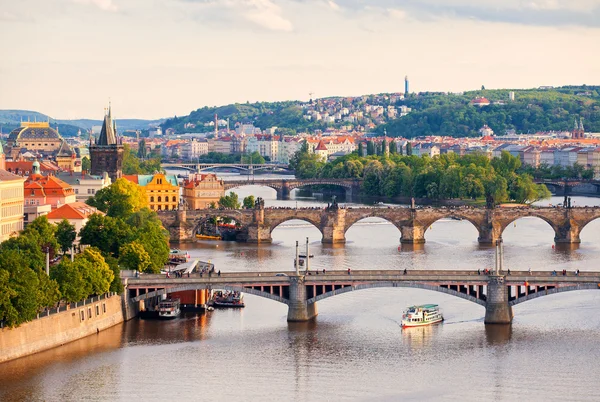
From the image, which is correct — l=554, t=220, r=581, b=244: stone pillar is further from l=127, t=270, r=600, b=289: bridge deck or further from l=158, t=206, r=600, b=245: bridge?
l=127, t=270, r=600, b=289: bridge deck

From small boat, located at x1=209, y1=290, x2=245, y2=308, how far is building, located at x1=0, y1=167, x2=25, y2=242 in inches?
430

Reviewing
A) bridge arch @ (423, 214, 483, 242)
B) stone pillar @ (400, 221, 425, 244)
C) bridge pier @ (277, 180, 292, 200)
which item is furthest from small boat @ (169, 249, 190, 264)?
bridge pier @ (277, 180, 292, 200)

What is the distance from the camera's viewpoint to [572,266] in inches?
2514

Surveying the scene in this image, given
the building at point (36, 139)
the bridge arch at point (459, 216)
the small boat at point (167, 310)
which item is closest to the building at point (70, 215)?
the small boat at point (167, 310)

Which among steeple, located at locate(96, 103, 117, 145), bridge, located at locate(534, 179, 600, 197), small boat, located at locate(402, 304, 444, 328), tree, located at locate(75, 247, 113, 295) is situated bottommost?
small boat, located at locate(402, 304, 444, 328)

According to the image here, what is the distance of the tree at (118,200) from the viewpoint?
71.2 metres

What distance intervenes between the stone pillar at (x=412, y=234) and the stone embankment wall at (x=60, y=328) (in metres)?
29.0

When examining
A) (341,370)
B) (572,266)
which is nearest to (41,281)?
(341,370)

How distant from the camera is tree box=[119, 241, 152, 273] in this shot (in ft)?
173

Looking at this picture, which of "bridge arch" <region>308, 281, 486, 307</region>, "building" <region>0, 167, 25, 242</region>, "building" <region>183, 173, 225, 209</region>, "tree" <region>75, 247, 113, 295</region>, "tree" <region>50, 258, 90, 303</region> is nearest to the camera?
A: "tree" <region>50, 258, 90, 303</region>

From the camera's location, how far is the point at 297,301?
48.4 m

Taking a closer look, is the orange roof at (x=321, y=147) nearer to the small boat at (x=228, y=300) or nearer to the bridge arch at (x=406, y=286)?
the small boat at (x=228, y=300)

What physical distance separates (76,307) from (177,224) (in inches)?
1222

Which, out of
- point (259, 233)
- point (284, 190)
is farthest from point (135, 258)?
point (284, 190)
